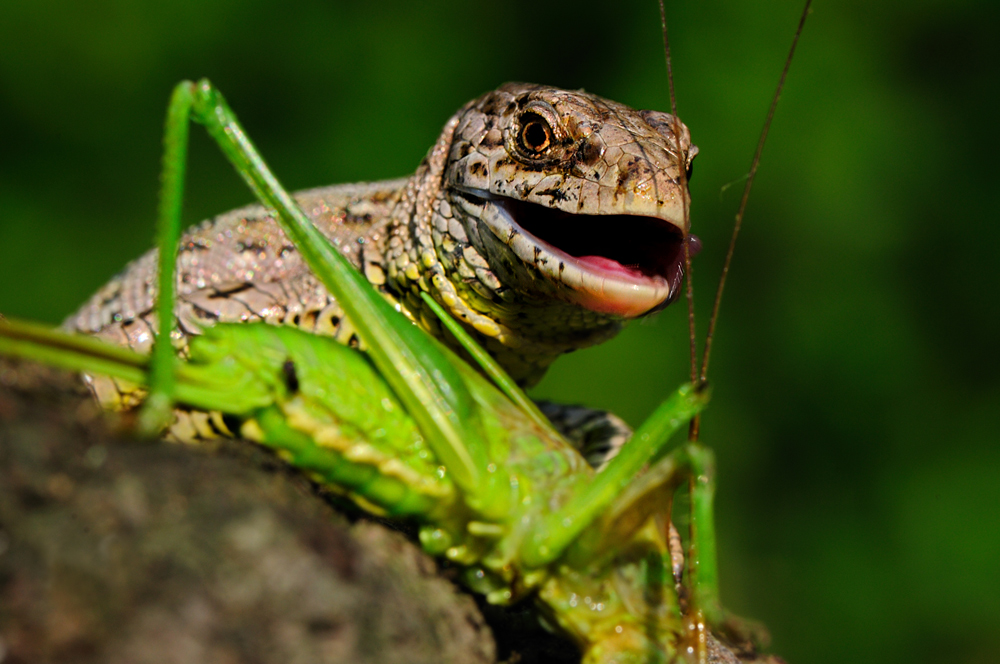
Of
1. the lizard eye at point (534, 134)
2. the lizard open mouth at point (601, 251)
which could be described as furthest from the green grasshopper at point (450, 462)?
the lizard eye at point (534, 134)

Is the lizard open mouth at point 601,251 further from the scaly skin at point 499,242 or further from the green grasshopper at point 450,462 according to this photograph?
the green grasshopper at point 450,462

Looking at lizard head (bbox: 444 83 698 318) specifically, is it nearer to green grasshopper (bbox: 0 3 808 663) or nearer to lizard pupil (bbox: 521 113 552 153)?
lizard pupil (bbox: 521 113 552 153)

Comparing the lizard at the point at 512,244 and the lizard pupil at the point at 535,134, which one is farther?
the lizard pupil at the point at 535,134

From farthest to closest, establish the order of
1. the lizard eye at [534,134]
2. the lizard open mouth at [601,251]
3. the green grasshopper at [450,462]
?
the lizard eye at [534,134], the lizard open mouth at [601,251], the green grasshopper at [450,462]

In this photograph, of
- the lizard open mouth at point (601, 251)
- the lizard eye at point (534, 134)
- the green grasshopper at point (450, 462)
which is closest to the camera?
the green grasshopper at point (450, 462)

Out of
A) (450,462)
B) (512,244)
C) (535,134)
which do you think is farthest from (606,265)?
(450,462)

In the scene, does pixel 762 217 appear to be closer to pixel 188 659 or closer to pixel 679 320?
pixel 679 320

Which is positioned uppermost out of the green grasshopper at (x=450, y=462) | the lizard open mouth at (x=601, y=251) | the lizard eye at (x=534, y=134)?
the lizard eye at (x=534, y=134)
